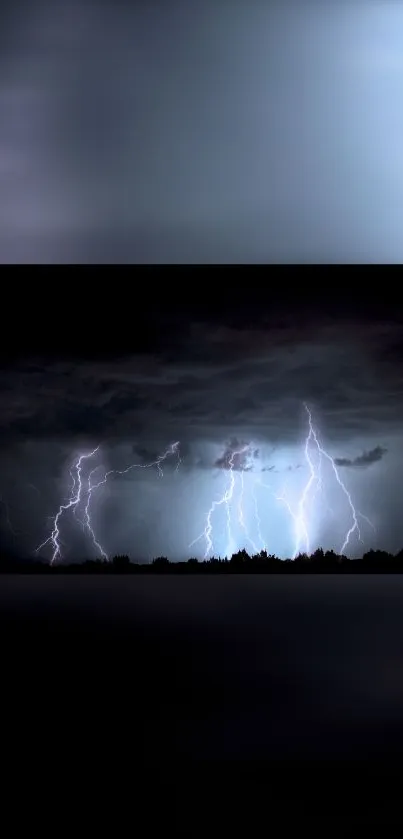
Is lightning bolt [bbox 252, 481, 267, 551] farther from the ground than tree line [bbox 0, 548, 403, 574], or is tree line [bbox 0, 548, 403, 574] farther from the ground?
lightning bolt [bbox 252, 481, 267, 551]

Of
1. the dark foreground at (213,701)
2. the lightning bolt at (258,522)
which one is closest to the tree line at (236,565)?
the lightning bolt at (258,522)

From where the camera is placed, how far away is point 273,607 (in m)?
2.22

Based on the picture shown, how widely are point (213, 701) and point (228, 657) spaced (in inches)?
10.4

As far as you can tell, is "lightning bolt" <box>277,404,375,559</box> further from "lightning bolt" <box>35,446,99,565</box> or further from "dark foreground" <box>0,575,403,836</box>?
"lightning bolt" <box>35,446,99,565</box>

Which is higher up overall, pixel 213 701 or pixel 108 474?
pixel 108 474

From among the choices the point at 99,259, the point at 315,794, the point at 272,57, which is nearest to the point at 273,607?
the point at 315,794

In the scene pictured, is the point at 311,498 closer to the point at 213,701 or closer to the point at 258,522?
the point at 258,522

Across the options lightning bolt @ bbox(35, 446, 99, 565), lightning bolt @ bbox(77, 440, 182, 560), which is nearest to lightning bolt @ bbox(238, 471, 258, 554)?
lightning bolt @ bbox(77, 440, 182, 560)

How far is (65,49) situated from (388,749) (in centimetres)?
257

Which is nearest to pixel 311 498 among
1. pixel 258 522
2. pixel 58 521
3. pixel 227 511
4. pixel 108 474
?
pixel 258 522

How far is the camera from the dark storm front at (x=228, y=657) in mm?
1344

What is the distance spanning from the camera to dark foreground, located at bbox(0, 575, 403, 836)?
44.8 inches

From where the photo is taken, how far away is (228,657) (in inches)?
68.3

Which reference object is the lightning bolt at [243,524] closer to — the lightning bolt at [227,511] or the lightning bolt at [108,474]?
the lightning bolt at [227,511]
